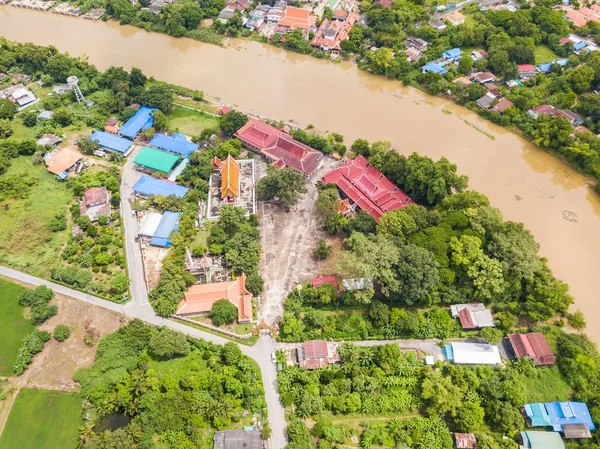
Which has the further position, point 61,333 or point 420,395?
point 61,333

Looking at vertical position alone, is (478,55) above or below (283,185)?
above

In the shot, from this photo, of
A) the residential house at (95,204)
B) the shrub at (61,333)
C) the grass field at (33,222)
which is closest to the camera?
the shrub at (61,333)

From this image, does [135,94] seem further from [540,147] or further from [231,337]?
[540,147]

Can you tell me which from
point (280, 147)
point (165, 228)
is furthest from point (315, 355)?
point (280, 147)

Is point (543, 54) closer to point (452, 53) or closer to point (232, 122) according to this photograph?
point (452, 53)

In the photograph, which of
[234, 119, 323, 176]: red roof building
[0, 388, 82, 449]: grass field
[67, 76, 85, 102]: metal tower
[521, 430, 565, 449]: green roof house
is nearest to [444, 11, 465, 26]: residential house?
[234, 119, 323, 176]: red roof building

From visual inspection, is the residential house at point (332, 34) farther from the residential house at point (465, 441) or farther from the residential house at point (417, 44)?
the residential house at point (465, 441)

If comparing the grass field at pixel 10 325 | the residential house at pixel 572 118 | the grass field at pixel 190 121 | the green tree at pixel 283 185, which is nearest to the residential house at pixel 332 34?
the grass field at pixel 190 121
